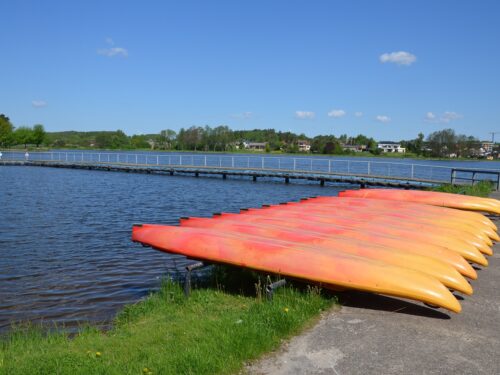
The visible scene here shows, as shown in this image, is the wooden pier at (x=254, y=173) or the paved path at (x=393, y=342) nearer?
the paved path at (x=393, y=342)

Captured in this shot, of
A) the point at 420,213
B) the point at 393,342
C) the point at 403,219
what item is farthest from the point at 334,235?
the point at 420,213

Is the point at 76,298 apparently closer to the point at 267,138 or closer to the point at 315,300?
the point at 315,300

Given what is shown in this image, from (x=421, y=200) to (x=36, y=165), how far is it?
163 feet

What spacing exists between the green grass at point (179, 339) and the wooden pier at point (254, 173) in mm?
23223

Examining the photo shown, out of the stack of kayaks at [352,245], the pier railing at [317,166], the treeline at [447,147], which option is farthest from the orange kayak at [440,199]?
the treeline at [447,147]

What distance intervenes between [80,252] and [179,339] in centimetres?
760

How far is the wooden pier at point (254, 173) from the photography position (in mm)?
29219

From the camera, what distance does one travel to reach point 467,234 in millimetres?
8141

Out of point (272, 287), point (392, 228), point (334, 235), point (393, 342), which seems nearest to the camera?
point (393, 342)

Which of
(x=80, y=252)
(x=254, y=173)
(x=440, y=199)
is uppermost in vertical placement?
(x=440, y=199)

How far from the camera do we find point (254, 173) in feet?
123

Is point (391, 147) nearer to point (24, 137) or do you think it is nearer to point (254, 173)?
point (24, 137)

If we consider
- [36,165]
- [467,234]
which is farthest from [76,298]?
[36,165]

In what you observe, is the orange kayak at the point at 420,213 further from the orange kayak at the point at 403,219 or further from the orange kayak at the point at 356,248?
the orange kayak at the point at 356,248
